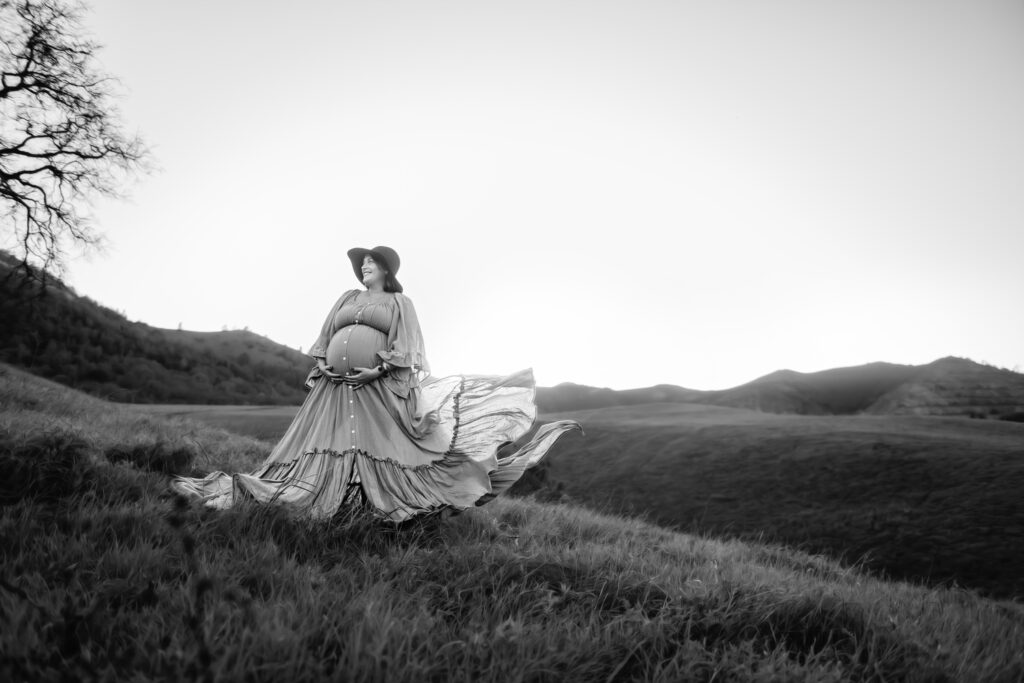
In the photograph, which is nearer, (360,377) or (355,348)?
(360,377)

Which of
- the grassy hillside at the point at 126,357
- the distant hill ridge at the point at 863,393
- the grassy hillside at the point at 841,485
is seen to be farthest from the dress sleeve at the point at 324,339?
the distant hill ridge at the point at 863,393

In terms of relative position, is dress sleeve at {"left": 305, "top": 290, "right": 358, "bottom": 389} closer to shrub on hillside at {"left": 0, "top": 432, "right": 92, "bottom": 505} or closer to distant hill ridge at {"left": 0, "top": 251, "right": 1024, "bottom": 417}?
shrub on hillside at {"left": 0, "top": 432, "right": 92, "bottom": 505}

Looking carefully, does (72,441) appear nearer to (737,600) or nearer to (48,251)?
(737,600)

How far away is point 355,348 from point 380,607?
3.35m

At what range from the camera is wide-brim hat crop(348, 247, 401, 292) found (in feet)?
19.6

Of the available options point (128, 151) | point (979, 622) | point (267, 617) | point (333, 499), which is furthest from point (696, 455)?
point (128, 151)

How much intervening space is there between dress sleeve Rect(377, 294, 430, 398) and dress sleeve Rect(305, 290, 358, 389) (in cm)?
80

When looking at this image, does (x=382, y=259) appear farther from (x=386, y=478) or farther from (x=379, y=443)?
(x=386, y=478)

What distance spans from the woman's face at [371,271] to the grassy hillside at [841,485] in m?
7.32

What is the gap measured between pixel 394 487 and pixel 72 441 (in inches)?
120

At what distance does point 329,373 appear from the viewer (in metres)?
5.49

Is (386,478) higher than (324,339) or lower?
lower

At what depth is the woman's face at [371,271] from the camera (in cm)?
602

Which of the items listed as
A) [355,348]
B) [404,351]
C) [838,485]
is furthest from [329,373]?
[838,485]
